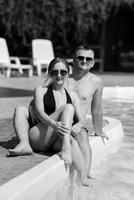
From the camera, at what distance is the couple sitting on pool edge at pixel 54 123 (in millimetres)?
4156

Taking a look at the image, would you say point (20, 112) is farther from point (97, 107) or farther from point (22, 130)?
point (97, 107)

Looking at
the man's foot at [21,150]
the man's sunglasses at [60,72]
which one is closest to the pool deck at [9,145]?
the man's foot at [21,150]

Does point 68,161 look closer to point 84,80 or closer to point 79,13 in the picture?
point 84,80

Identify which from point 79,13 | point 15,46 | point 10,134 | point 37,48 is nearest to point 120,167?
point 10,134

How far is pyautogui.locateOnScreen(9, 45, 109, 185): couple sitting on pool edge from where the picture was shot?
4.16 metres

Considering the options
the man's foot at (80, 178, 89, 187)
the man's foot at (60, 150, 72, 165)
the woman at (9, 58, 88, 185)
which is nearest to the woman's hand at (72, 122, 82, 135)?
the woman at (9, 58, 88, 185)

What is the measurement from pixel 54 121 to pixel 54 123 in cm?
3

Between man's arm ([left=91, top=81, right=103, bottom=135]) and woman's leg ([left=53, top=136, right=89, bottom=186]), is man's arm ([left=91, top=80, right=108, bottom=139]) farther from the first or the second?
woman's leg ([left=53, top=136, right=89, bottom=186])

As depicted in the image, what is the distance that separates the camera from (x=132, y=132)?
24.1 feet

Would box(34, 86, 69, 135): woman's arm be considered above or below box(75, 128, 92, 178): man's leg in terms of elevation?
above

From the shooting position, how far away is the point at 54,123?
4.17 meters

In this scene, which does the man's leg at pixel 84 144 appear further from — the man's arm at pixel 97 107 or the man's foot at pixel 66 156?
the man's arm at pixel 97 107

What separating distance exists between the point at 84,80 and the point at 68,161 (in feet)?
3.71

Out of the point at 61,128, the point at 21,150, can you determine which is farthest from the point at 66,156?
the point at 21,150
